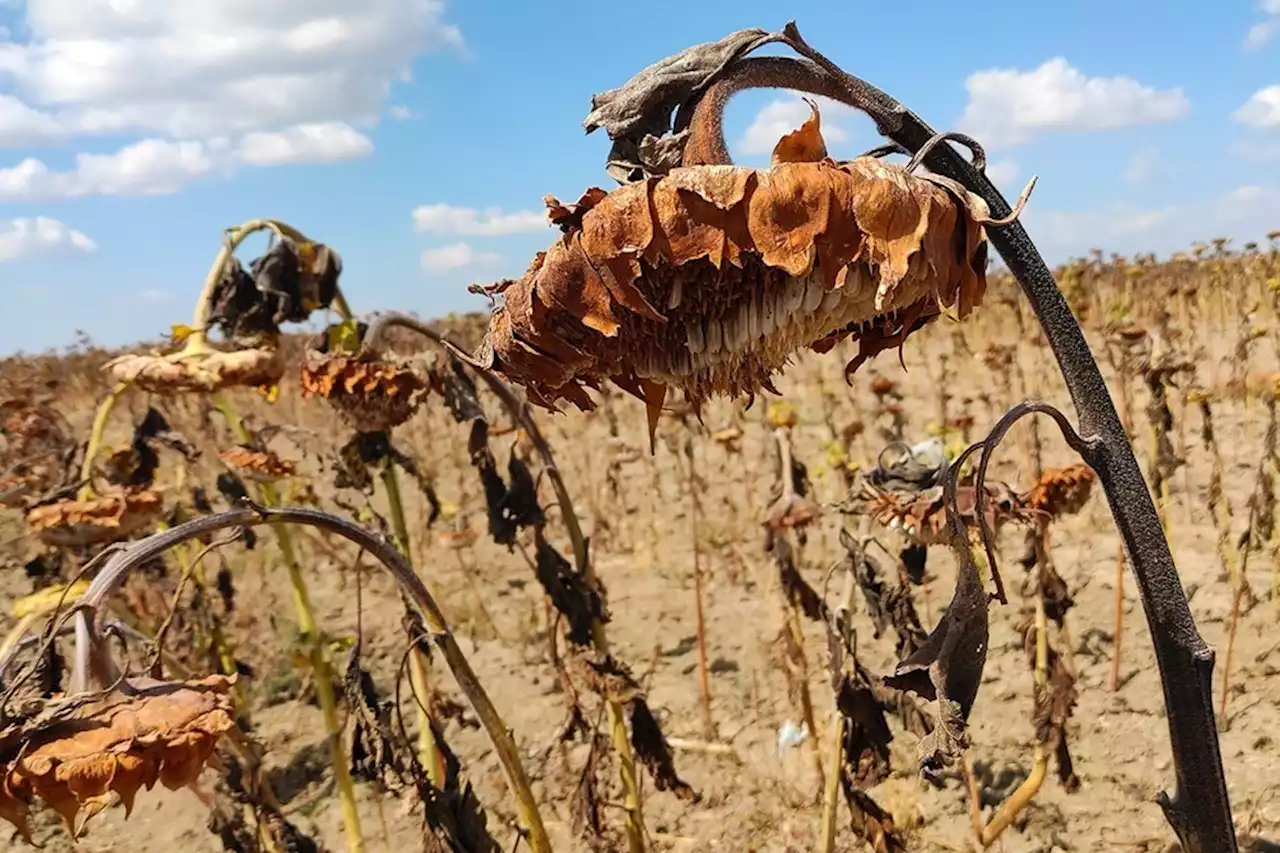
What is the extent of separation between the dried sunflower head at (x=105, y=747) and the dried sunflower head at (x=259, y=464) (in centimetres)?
147

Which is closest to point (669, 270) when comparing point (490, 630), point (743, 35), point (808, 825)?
point (743, 35)

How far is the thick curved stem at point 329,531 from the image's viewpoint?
1299 millimetres

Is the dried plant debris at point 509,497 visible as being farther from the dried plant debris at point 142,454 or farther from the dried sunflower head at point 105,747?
the dried sunflower head at point 105,747

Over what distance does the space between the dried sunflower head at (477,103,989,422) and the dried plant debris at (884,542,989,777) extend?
34 centimetres

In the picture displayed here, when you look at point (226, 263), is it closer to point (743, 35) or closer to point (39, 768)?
point (39, 768)

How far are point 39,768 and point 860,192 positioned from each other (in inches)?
44.3

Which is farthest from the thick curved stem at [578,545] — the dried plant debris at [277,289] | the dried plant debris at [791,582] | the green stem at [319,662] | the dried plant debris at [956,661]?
the dried plant debris at [956,661]

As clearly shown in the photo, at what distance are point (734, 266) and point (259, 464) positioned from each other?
2.04m

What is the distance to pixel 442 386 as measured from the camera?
8.57 feet

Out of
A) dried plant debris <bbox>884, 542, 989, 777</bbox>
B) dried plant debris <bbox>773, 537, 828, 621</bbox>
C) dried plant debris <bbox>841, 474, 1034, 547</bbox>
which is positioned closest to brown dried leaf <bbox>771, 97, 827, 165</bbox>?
dried plant debris <bbox>884, 542, 989, 777</bbox>

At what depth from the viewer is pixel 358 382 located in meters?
2.55

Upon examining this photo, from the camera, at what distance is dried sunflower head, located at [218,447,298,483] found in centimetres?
→ 266

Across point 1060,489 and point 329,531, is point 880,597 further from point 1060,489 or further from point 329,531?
point 329,531

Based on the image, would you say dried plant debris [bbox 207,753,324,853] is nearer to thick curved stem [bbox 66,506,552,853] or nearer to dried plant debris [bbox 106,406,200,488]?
thick curved stem [bbox 66,506,552,853]
